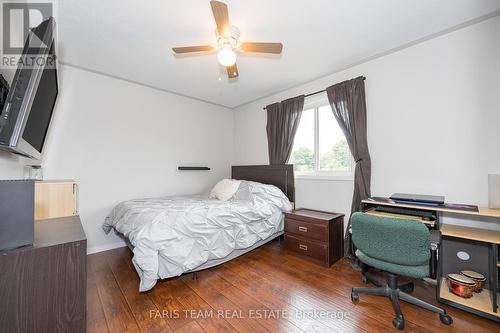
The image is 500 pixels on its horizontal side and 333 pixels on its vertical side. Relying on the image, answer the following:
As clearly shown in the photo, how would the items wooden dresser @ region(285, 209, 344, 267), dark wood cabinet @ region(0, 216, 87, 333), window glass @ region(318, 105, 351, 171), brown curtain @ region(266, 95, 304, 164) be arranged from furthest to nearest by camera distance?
brown curtain @ region(266, 95, 304, 164)
window glass @ region(318, 105, 351, 171)
wooden dresser @ region(285, 209, 344, 267)
dark wood cabinet @ region(0, 216, 87, 333)

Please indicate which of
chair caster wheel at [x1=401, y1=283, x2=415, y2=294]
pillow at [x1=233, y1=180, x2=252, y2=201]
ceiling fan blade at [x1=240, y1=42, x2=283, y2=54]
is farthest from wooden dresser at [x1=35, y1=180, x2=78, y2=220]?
chair caster wheel at [x1=401, y1=283, x2=415, y2=294]

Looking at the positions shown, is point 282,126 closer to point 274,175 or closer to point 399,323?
point 274,175

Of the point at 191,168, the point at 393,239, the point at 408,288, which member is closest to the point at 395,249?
the point at 393,239

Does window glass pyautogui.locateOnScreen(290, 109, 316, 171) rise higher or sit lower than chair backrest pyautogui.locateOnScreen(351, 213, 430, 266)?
higher

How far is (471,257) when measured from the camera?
1.99m

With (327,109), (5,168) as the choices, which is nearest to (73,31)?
(5,168)

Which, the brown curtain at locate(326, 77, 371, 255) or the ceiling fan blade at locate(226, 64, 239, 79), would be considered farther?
the brown curtain at locate(326, 77, 371, 255)

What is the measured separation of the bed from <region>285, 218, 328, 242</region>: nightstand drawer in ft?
0.72

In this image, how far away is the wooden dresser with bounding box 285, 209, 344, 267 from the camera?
2.62 meters

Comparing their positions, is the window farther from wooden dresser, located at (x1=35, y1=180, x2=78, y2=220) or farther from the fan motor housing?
wooden dresser, located at (x1=35, y1=180, x2=78, y2=220)

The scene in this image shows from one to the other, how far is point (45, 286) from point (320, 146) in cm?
324

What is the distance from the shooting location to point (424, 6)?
6.03ft

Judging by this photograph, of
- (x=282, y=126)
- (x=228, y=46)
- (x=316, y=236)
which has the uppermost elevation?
(x=228, y=46)

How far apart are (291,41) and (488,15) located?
179 cm
